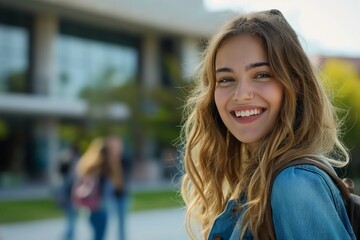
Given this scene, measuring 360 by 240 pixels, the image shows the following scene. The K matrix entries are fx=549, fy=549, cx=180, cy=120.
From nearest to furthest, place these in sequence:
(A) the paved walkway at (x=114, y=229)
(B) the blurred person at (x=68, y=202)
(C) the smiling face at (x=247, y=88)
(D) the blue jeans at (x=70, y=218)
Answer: (C) the smiling face at (x=247, y=88) < (B) the blurred person at (x=68, y=202) < (D) the blue jeans at (x=70, y=218) < (A) the paved walkway at (x=114, y=229)

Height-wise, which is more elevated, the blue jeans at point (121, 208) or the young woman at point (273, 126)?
the young woman at point (273, 126)

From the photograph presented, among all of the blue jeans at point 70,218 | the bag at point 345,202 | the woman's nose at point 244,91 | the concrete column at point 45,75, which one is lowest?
the blue jeans at point 70,218

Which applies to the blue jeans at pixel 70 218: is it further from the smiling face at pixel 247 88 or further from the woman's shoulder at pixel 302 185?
the woman's shoulder at pixel 302 185

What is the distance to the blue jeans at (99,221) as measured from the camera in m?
7.93

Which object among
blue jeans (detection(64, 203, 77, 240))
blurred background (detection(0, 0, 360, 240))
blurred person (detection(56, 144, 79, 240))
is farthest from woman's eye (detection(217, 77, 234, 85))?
blurred background (detection(0, 0, 360, 240))

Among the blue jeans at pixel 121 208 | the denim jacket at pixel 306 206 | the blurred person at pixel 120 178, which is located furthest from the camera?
the blue jeans at pixel 121 208

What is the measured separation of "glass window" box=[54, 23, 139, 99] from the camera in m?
30.7

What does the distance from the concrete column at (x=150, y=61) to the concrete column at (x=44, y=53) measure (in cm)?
725

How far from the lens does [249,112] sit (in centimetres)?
168

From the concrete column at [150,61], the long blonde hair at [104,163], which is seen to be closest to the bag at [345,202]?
the long blonde hair at [104,163]

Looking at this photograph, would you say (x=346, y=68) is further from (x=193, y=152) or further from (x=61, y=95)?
(x=193, y=152)

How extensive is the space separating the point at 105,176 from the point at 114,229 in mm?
4259

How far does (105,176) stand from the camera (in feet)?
27.3

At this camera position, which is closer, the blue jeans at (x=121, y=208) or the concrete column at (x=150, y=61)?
the blue jeans at (x=121, y=208)
